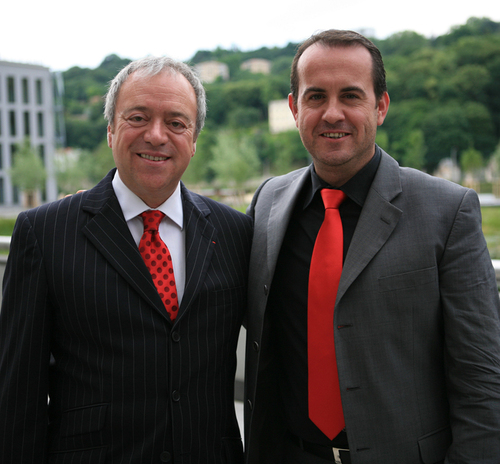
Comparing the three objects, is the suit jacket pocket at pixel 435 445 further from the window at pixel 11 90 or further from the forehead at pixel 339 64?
the window at pixel 11 90

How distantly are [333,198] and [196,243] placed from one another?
51cm

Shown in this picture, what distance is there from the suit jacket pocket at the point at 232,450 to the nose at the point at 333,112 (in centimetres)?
116

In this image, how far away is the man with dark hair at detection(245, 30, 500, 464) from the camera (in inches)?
61.1

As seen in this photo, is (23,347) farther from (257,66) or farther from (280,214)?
(257,66)

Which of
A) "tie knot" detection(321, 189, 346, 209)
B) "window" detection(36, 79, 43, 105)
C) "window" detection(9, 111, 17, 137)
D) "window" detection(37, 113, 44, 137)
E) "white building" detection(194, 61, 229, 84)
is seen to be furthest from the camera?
"white building" detection(194, 61, 229, 84)

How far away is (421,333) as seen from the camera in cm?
160

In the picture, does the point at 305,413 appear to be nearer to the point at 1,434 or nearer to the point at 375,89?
the point at 1,434

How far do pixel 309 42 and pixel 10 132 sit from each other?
5540 cm

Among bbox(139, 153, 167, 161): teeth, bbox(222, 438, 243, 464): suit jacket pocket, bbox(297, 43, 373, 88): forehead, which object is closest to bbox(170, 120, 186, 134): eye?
bbox(139, 153, 167, 161): teeth

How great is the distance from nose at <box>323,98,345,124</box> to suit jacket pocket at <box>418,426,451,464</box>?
3.56 feet

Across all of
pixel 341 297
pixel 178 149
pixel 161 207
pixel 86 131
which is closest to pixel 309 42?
pixel 178 149

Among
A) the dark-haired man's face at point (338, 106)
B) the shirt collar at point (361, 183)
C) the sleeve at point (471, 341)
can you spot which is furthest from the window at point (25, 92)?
the sleeve at point (471, 341)

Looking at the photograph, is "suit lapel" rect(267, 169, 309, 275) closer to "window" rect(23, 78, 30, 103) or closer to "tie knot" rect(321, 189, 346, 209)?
"tie knot" rect(321, 189, 346, 209)

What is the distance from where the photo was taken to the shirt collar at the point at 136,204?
1719 millimetres
